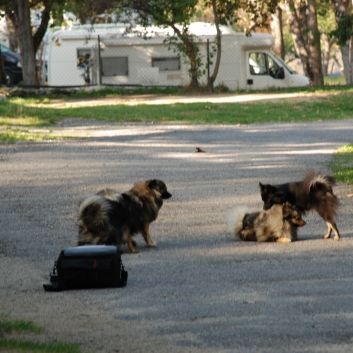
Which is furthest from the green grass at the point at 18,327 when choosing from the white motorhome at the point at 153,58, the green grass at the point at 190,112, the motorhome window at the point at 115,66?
the motorhome window at the point at 115,66

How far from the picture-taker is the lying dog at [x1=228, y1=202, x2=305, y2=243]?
14.3 metres

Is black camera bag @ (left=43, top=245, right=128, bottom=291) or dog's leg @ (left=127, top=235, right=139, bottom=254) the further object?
dog's leg @ (left=127, top=235, right=139, bottom=254)

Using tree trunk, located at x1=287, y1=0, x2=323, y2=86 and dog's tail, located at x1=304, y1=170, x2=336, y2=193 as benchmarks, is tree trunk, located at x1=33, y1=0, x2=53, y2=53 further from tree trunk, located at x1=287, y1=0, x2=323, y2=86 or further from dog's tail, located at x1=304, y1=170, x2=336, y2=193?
dog's tail, located at x1=304, y1=170, x2=336, y2=193

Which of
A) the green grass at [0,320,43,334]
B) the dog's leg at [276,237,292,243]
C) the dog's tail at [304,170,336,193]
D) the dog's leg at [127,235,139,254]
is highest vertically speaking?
the dog's tail at [304,170,336,193]

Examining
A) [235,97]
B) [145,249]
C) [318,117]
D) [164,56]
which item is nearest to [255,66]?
[164,56]

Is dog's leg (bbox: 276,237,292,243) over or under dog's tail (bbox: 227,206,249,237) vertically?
under

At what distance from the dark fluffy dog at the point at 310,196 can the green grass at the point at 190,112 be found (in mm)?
18052

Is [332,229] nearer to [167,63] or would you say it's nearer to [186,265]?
[186,265]

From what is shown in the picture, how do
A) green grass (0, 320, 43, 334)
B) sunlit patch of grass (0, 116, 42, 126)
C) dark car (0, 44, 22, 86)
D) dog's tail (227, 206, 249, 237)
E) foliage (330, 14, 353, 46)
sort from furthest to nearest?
1. dark car (0, 44, 22, 86)
2. foliage (330, 14, 353, 46)
3. sunlit patch of grass (0, 116, 42, 126)
4. dog's tail (227, 206, 249, 237)
5. green grass (0, 320, 43, 334)

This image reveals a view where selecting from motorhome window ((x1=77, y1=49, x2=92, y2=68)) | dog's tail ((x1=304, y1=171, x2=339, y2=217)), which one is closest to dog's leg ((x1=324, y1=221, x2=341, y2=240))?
dog's tail ((x1=304, y1=171, x2=339, y2=217))

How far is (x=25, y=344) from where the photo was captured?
844 centimetres

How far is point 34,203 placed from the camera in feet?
60.3

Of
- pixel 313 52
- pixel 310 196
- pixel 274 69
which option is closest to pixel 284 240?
pixel 310 196

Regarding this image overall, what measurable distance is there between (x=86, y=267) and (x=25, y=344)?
261 cm
